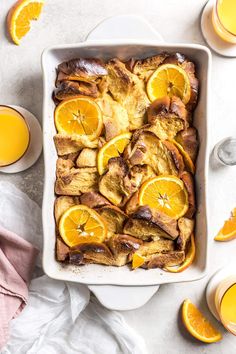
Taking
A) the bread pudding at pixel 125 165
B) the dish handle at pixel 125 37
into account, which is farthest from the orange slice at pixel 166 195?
the dish handle at pixel 125 37

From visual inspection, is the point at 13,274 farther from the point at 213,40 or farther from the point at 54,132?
the point at 213,40

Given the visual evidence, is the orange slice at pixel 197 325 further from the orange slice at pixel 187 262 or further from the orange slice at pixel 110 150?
the orange slice at pixel 110 150

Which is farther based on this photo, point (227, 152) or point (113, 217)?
point (227, 152)

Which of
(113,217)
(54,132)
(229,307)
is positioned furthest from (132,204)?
(229,307)

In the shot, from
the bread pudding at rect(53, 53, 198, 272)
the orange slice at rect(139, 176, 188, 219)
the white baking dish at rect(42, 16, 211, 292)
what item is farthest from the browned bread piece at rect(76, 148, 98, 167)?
the orange slice at rect(139, 176, 188, 219)

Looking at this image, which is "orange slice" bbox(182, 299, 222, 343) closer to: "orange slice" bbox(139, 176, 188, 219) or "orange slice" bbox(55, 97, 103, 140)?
"orange slice" bbox(139, 176, 188, 219)
